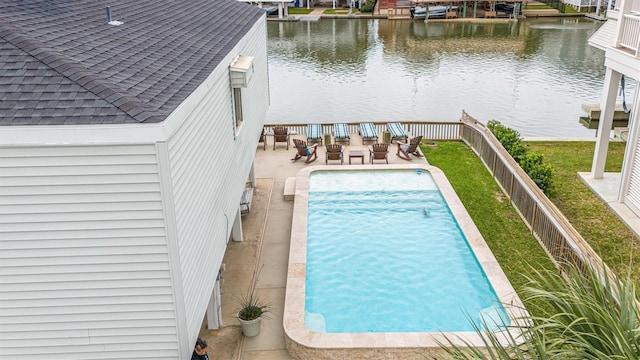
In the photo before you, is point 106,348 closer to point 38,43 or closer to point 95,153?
point 95,153

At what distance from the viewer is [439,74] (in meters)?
36.5

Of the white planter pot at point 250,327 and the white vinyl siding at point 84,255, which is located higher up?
the white vinyl siding at point 84,255

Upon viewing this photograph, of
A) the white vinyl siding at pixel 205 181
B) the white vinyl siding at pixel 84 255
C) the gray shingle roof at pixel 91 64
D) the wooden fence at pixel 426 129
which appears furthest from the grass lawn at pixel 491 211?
the gray shingle roof at pixel 91 64

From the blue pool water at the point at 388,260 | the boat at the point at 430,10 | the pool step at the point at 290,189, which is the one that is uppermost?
the boat at the point at 430,10

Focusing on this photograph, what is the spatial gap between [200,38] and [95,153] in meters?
5.32

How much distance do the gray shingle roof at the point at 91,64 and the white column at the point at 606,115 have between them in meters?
10.8

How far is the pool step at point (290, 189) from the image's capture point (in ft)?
54.0

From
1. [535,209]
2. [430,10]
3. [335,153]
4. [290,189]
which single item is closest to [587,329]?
[535,209]

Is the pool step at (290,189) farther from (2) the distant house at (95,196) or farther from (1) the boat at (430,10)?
(1) the boat at (430,10)

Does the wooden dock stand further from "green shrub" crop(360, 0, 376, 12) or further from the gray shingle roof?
"green shrub" crop(360, 0, 376, 12)

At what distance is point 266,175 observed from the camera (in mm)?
18469

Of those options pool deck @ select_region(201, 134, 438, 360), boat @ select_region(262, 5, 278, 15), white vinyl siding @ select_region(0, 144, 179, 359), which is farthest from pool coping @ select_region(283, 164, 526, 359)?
boat @ select_region(262, 5, 278, 15)

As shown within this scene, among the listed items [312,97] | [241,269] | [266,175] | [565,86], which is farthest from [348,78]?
[241,269]

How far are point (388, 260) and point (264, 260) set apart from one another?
9.39 ft
